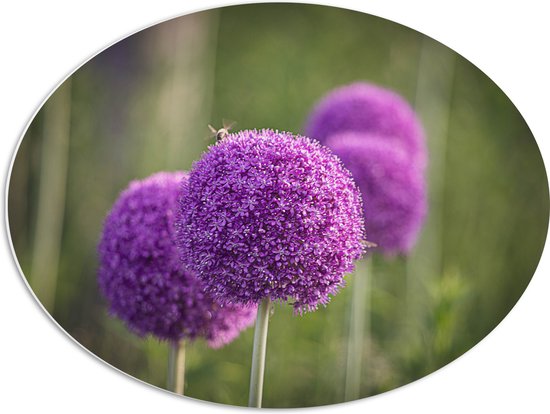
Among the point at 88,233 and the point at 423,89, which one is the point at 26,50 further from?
the point at 423,89

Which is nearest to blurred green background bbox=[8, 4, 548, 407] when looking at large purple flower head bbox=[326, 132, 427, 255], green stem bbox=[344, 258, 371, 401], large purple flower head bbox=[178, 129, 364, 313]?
green stem bbox=[344, 258, 371, 401]

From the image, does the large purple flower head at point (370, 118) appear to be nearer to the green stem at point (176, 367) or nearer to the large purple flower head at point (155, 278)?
the large purple flower head at point (155, 278)

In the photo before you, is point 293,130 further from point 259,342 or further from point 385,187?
point 259,342

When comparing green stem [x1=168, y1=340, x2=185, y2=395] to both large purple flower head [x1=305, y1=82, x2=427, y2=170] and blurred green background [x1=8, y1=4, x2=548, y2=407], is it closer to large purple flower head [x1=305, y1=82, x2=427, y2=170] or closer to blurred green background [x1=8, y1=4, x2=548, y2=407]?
blurred green background [x1=8, y1=4, x2=548, y2=407]

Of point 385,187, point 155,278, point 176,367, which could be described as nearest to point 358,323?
point 385,187

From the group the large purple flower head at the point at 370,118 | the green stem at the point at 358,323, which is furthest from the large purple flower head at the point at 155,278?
the large purple flower head at the point at 370,118
